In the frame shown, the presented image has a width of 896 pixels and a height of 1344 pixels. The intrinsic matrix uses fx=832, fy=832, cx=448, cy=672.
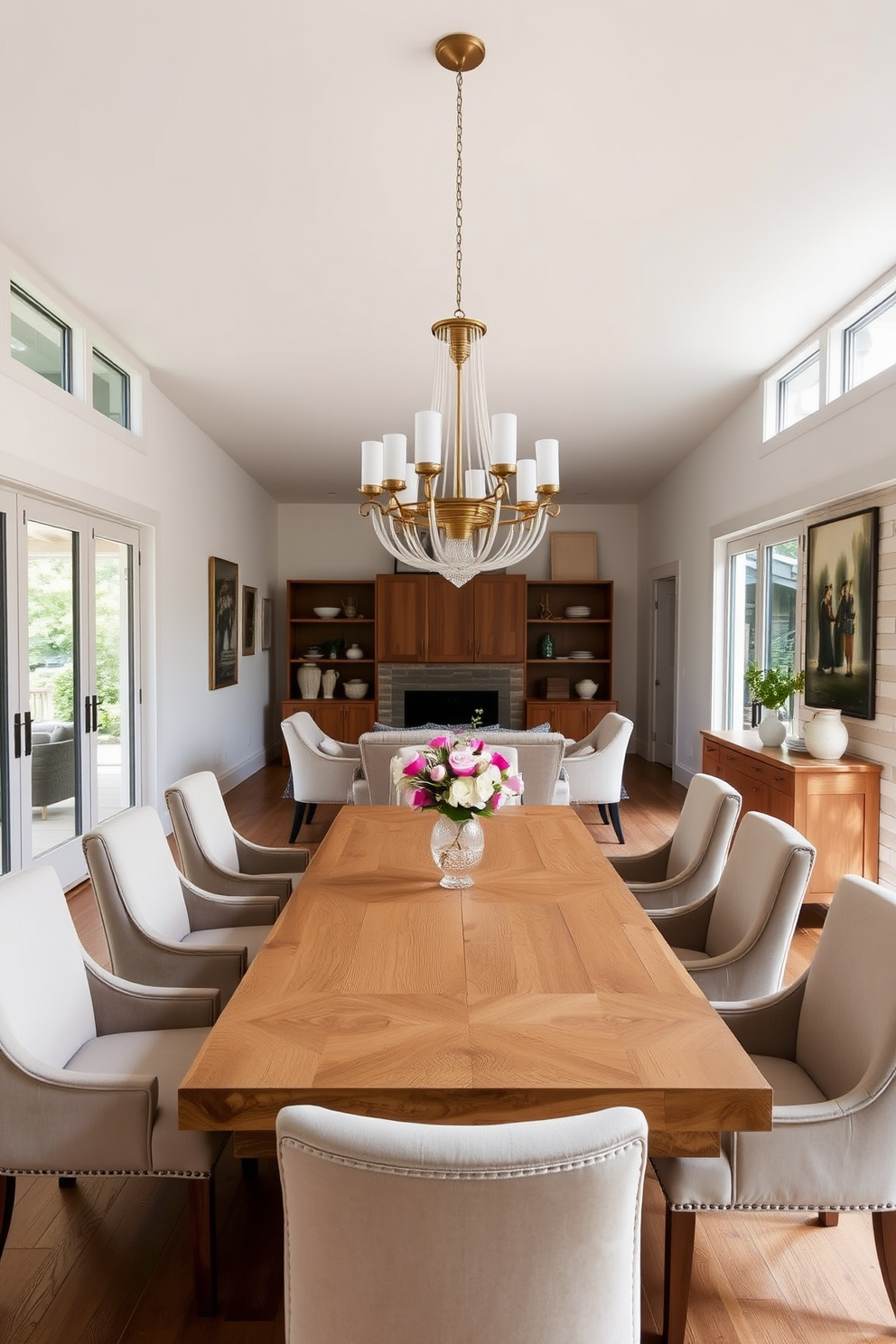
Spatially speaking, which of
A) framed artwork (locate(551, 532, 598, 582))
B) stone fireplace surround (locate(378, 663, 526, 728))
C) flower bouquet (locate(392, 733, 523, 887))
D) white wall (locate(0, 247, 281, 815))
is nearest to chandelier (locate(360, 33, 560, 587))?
flower bouquet (locate(392, 733, 523, 887))

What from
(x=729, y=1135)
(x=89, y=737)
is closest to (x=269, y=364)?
(x=89, y=737)

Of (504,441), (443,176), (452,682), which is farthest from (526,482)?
(452,682)

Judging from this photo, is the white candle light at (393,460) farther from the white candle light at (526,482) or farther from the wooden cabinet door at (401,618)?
the wooden cabinet door at (401,618)

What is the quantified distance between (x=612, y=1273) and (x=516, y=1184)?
0.69ft

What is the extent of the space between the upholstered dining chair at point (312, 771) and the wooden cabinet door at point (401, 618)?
321 centimetres

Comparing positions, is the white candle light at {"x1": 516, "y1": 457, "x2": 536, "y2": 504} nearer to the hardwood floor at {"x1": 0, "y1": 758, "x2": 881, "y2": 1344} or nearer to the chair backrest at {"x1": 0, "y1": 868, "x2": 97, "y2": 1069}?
the chair backrest at {"x1": 0, "y1": 868, "x2": 97, "y2": 1069}

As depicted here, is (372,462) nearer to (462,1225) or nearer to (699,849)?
(699,849)

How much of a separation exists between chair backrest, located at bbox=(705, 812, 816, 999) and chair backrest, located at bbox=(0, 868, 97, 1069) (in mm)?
1502

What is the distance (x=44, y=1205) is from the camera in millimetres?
1970

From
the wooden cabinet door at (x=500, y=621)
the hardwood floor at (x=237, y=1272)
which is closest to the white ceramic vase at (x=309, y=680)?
the wooden cabinet door at (x=500, y=621)

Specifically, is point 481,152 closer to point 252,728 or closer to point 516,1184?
point 516,1184

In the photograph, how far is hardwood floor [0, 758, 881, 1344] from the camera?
1.60m

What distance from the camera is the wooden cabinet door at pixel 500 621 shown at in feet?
28.6

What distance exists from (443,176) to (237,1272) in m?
3.34
